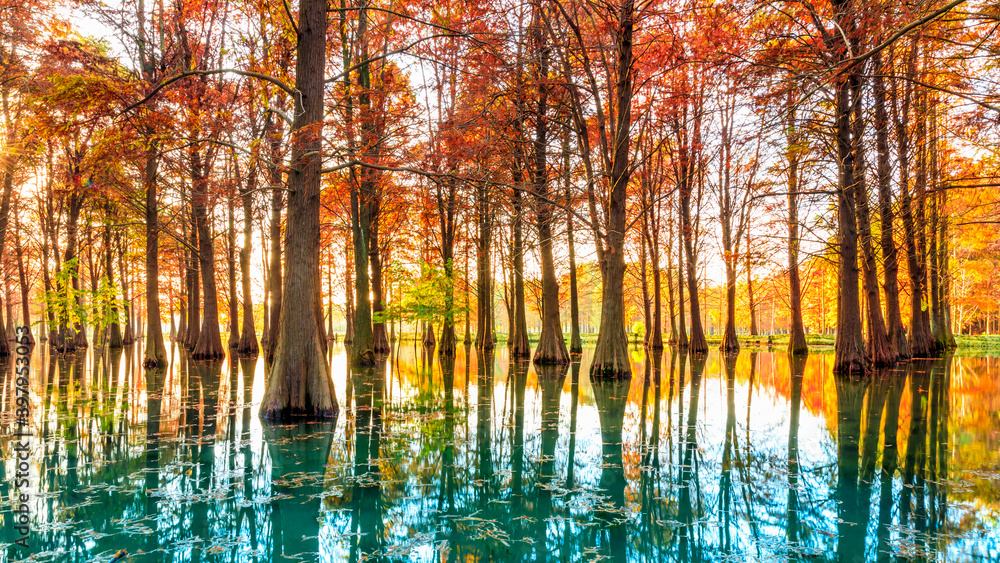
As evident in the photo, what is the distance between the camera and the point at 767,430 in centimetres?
711

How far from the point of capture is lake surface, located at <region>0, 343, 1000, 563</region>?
3.49 metres

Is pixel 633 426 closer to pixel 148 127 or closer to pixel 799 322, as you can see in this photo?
pixel 148 127

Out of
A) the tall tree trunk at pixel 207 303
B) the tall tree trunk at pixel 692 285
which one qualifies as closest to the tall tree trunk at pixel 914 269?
the tall tree trunk at pixel 692 285

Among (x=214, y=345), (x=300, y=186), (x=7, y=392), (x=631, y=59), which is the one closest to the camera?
(x=300, y=186)

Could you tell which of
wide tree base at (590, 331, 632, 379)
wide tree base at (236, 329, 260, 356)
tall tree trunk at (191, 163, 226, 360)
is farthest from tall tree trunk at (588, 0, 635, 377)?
wide tree base at (236, 329, 260, 356)

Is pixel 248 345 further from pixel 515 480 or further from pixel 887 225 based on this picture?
pixel 887 225

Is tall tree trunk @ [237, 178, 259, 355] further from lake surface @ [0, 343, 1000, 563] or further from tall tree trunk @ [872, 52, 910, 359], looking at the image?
tall tree trunk @ [872, 52, 910, 359]

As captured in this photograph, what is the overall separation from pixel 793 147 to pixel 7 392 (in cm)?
1848

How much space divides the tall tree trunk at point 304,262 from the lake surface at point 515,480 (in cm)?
57

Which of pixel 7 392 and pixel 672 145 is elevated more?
pixel 672 145

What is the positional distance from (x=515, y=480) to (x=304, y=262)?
16.4 feet

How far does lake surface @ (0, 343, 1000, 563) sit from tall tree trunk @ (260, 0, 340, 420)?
572mm

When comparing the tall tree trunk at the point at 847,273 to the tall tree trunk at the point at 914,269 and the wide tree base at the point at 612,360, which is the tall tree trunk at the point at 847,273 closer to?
the tall tree trunk at the point at 914,269

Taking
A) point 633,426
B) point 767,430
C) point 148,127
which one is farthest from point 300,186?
point 767,430
